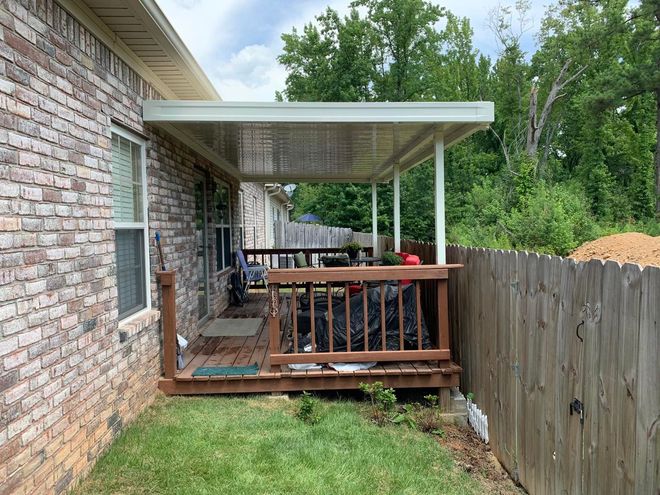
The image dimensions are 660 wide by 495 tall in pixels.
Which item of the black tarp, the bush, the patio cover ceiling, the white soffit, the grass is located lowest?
the grass

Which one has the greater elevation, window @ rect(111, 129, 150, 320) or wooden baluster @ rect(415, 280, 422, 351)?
window @ rect(111, 129, 150, 320)

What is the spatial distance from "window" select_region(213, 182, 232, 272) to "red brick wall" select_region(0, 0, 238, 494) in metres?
3.73

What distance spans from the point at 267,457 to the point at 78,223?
192cm

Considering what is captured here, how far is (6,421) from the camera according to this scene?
88.4 inches

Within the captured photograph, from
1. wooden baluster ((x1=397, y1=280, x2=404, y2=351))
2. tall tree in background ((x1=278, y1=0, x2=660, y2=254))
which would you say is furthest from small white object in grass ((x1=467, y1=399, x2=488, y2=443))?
tall tree in background ((x1=278, y1=0, x2=660, y2=254))

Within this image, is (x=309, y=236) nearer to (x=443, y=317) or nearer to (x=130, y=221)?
(x=443, y=317)

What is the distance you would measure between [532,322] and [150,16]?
10.7 ft

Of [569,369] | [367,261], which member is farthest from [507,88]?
[569,369]

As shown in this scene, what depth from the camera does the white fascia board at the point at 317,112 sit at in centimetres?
433

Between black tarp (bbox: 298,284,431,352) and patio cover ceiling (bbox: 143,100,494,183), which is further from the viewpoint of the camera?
black tarp (bbox: 298,284,431,352)

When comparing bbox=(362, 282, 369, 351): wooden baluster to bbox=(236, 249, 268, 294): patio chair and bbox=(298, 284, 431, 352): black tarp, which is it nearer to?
bbox=(298, 284, 431, 352): black tarp

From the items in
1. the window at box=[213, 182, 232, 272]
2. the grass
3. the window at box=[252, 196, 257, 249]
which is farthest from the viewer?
the window at box=[252, 196, 257, 249]

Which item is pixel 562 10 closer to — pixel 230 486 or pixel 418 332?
pixel 418 332

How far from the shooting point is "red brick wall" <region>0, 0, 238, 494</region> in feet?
7.76
